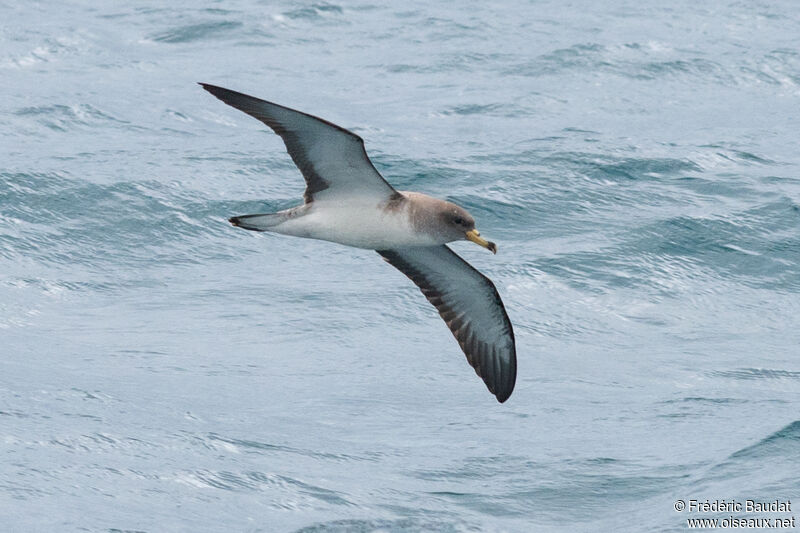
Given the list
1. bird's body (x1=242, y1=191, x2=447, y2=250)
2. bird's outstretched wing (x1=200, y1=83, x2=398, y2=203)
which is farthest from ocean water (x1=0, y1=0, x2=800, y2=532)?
bird's outstretched wing (x1=200, y1=83, x2=398, y2=203)

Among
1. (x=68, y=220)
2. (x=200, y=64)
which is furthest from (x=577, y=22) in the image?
(x=68, y=220)

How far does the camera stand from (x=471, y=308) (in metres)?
15.7

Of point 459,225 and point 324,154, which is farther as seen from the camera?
point 459,225

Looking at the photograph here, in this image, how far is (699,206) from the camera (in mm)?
22375

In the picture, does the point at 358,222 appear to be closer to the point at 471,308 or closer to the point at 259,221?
the point at 259,221

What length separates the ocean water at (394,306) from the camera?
16.3 metres

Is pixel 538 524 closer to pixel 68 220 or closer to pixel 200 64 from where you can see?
pixel 68 220

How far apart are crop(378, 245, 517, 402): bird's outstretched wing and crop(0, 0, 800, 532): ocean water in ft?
4.66

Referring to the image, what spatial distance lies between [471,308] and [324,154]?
9.07 ft

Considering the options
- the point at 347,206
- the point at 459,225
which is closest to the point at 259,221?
the point at 347,206

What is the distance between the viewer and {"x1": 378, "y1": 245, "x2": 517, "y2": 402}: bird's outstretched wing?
50.6 ft

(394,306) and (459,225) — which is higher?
(459,225)

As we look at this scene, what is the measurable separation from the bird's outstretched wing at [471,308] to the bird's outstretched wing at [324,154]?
1553 mm

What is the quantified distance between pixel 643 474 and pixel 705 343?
3.32m
